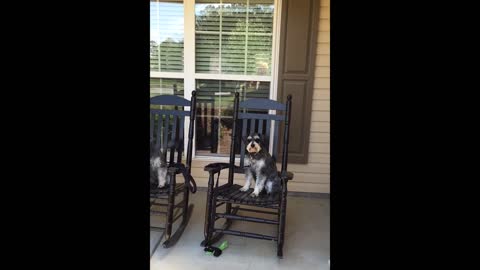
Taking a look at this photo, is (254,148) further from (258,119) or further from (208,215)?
(208,215)

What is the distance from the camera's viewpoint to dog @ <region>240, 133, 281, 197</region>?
7.89 ft

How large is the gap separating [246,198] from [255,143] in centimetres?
43

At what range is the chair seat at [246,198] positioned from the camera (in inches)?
88.3

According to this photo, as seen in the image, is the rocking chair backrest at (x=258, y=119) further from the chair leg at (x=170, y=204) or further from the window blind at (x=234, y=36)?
the window blind at (x=234, y=36)

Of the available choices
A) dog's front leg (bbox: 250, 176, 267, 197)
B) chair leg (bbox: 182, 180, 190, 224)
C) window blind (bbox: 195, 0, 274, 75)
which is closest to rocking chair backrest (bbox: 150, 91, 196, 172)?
chair leg (bbox: 182, 180, 190, 224)

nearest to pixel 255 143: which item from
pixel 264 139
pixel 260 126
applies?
pixel 264 139

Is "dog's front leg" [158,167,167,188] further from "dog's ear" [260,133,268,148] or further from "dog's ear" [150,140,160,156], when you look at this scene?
"dog's ear" [260,133,268,148]

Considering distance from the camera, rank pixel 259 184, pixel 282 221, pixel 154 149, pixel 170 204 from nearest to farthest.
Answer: pixel 282 221, pixel 170 204, pixel 259 184, pixel 154 149

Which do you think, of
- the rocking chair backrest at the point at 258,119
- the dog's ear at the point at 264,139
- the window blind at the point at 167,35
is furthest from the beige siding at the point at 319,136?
the window blind at the point at 167,35

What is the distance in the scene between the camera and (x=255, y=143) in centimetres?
240
